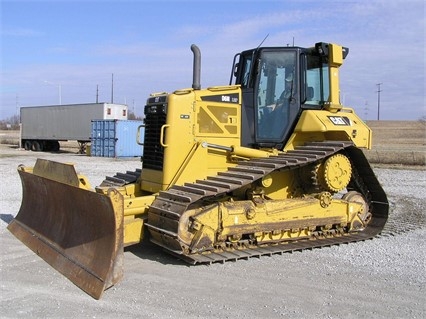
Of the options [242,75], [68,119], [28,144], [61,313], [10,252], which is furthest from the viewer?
[28,144]

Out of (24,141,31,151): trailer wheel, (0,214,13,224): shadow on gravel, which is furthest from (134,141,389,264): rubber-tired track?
(24,141,31,151): trailer wheel

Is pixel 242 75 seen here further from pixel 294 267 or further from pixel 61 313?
pixel 61 313

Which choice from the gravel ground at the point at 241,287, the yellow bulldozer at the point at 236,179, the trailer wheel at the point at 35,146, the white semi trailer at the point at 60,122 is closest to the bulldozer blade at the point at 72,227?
the yellow bulldozer at the point at 236,179

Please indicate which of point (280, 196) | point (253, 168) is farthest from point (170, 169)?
point (280, 196)

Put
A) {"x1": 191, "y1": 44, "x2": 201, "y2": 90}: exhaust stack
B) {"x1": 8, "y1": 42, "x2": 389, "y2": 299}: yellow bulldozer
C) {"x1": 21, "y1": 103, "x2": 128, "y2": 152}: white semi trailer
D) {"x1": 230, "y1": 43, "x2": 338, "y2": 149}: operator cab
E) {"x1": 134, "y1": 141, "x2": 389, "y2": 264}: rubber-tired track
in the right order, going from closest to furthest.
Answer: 1. {"x1": 134, "y1": 141, "x2": 389, "y2": 264}: rubber-tired track
2. {"x1": 8, "y1": 42, "x2": 389, "y2": 299}: yellow bulldozer
3. {"x1": 191, "y1": 44, "x2": 201, "y2": 90}: exhaust stack
4. {"x1": 230, "y1": 43, "x2": 338, "y2": 149}: operator cab
5. {"x1": 21, "y1": 103, "x2": 128, "y2": 152}: white semi trailer

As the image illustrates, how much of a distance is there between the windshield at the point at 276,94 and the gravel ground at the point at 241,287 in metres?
2.16

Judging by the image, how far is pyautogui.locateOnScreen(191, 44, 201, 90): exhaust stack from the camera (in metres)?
7.50

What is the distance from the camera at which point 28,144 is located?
39.6m

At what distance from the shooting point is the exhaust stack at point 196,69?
750cm

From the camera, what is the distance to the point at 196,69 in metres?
7.63

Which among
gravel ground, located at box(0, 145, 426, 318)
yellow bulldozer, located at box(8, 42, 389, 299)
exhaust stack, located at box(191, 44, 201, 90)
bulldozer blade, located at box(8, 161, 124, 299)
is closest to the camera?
gravel ground, located at box(0, 145, 426, 318)

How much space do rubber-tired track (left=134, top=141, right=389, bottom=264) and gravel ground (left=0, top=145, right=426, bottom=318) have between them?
181mm

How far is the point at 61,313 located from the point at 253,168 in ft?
11.3

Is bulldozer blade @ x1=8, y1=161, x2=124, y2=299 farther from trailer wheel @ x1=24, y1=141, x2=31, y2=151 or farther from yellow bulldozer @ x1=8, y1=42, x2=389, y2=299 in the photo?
trailer wheel @ x1=24, y1=141, x2=31, y2=151
